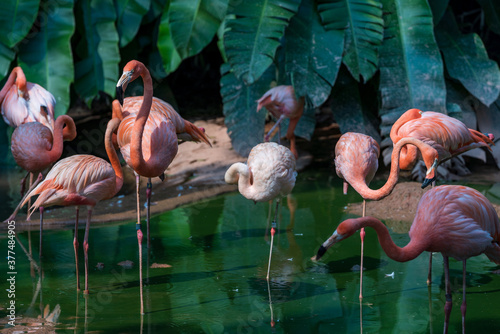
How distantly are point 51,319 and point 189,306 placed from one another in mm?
883

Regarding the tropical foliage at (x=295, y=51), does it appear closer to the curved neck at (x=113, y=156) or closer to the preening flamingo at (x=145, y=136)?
the preening flamingo at (x=145, y=136)

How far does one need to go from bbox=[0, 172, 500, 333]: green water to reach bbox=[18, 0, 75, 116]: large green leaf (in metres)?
2.72

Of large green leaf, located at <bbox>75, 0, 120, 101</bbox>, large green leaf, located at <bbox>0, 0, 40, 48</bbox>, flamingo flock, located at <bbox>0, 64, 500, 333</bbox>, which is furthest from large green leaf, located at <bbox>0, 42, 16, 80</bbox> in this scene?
flamingo flock, located at <bbox>0, 64, 500, 333</bbox>

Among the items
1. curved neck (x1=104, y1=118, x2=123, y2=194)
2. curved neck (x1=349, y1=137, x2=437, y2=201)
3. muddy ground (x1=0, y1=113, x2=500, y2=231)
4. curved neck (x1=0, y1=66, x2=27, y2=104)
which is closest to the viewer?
curved neck (x1=349, y1=137, x2=437, y2=201)

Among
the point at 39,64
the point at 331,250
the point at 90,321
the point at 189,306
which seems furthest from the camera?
the point at 39,64

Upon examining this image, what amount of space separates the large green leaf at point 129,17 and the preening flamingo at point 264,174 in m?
3.95

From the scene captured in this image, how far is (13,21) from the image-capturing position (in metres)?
7.47

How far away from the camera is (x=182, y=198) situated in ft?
21.2

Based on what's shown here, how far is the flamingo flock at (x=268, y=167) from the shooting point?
11.5ft

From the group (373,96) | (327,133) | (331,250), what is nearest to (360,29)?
(373,96)

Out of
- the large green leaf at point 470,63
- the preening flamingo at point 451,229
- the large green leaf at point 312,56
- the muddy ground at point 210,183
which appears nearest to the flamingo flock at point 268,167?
the preening flamingo at point 451,229

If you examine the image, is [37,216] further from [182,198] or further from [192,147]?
[192,147]

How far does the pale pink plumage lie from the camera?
462 centimetres

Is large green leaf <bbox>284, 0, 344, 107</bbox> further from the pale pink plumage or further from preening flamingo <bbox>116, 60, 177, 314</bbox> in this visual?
preening flamingo <bbox>116, 60, 177, 314</bbox>
